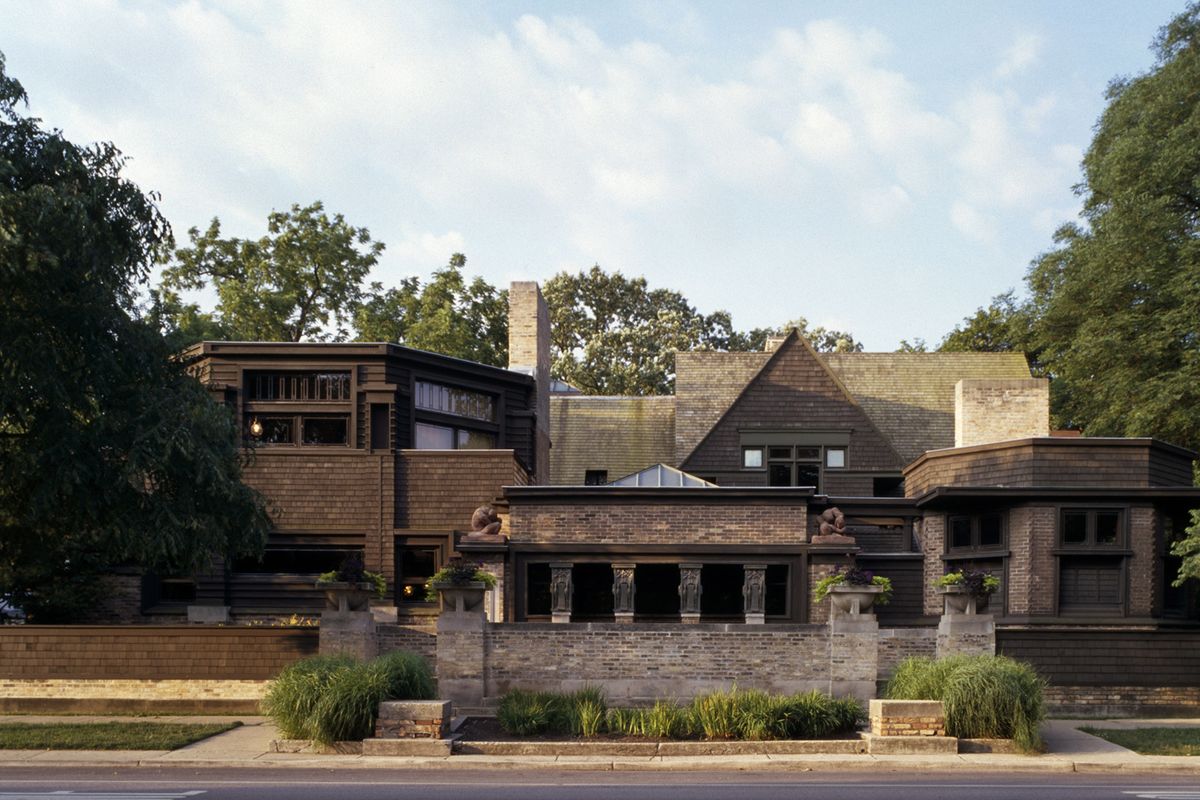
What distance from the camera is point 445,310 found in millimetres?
46812

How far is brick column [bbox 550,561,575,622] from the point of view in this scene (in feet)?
89.1

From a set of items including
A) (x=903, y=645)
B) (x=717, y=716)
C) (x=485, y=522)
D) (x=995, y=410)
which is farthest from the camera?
(x=995, y=410)

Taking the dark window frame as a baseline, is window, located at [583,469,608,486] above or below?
above

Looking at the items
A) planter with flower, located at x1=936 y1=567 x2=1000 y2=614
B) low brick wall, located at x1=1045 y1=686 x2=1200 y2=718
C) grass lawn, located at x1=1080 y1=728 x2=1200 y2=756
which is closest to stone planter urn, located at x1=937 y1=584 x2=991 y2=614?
planter with flower, located at x1=936 y1=567 x2=1000 y2=614

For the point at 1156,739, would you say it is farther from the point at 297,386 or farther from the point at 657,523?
the point at 297,386

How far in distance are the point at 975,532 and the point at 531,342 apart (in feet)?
44.9

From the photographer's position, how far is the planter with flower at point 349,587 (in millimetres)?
22000

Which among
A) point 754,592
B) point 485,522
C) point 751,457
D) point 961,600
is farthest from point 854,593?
point 751,457

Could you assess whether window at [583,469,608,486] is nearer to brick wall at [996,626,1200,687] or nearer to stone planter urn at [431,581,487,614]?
stone planter urn at [431,581,487,614]

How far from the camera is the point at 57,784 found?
15656 millimetres

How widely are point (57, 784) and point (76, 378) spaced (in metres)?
7.41

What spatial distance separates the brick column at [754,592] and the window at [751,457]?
37.2ft

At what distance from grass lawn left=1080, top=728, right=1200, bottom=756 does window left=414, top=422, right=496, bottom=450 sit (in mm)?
17011

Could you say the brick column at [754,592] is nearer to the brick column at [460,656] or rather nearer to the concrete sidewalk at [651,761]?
the brick column at [460,656]
